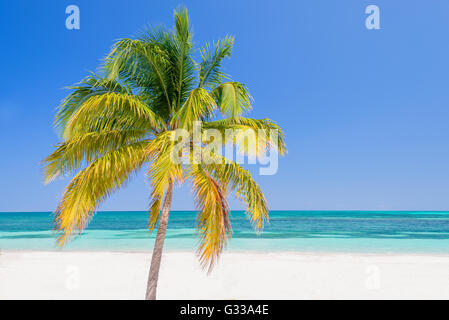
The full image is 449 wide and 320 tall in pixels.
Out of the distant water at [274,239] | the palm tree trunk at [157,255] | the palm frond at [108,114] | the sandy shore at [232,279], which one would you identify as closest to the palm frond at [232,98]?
the palm frond at [108,114]

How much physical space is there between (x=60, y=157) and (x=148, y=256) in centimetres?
1108

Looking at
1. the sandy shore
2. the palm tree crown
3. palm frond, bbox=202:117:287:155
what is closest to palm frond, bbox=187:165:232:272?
the palm tree crown

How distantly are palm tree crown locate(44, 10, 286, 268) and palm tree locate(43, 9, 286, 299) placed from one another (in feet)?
0.06

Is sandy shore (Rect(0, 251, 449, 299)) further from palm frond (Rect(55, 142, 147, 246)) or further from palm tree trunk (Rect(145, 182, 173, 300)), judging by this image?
palm frond (Rect(55, 142, 147, 246))

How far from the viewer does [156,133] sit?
5.91 m

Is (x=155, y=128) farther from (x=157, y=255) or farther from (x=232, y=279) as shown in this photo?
(x=232, y=279)

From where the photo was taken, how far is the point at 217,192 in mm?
5078

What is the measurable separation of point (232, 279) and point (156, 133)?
21.4 ft

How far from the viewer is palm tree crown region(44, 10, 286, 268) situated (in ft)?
16.2

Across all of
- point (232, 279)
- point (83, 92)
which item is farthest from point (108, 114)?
point (232, 279)

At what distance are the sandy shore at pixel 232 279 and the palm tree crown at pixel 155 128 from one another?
14.6ft
